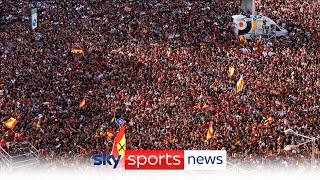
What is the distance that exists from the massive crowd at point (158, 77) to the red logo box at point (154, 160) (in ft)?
8.08

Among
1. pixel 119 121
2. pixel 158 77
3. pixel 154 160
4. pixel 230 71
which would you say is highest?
pixel 230 71

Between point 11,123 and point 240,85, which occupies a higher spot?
point 240,85

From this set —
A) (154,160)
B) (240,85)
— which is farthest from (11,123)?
(240,85)

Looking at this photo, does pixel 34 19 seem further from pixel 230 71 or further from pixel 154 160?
pixel 154 160

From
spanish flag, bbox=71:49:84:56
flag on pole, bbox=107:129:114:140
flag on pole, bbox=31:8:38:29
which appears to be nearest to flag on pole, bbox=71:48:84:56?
spanish flag, bbox=71:49:84:56

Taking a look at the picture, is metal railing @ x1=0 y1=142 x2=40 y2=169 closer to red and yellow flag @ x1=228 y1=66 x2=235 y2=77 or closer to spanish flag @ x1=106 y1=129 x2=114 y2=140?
spanish flag @ x1=106 y1=129 x2=114 y2=140

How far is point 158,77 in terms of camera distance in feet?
127

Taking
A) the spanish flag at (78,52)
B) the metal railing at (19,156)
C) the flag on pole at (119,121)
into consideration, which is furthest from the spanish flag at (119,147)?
the spanish flag at (78,52)

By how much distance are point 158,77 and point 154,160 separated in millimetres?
11203

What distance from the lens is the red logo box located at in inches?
1094

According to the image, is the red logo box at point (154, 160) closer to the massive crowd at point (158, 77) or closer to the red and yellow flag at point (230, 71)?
the massive crowd at point (158, 77)

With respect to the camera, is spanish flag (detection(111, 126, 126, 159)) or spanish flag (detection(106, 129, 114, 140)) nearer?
spanish flag (detection(111, 126, 126, 159))

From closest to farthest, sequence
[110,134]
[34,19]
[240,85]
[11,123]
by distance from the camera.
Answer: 1. [110,134]
2. [11,123]
3. [240,85]
4. [34,19]

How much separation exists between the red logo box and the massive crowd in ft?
8.08
